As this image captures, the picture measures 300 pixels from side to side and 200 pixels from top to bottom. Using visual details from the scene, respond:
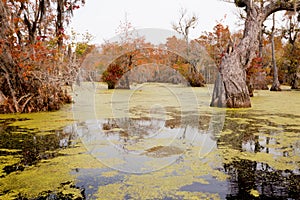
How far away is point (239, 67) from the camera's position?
636cm

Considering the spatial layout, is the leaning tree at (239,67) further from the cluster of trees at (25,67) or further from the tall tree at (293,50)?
the tall tree at (293,50)

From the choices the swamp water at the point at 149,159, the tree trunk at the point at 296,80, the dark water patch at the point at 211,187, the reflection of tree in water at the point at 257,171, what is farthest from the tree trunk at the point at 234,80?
the tree trunk at the point at 296,80

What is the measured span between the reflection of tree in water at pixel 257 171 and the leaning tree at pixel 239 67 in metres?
2.42

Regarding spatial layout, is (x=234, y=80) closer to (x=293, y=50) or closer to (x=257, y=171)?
(x=257, y=171)

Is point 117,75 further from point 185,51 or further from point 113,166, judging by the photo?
point 113,166

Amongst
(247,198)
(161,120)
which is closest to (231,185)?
(247,198)

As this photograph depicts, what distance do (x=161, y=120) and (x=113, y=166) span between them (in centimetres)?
244

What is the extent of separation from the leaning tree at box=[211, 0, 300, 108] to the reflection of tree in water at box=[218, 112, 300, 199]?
242 cm

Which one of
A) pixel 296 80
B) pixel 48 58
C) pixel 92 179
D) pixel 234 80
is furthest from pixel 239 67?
pixel 296 80

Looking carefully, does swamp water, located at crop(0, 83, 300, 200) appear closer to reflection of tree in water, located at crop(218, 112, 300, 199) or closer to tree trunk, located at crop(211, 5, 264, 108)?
reflection of tree in water, located at crop(218, 112, 300, 199)

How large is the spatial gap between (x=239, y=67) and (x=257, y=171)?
4.44m

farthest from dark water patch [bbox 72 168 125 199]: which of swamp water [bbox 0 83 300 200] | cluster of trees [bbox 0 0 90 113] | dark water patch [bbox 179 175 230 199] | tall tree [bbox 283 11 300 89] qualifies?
tall tree [bbox 283 11 300 89]

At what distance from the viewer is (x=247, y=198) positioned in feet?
5.87

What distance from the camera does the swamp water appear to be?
191cm
